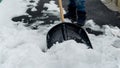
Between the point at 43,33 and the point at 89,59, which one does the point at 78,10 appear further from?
the point at 89,59

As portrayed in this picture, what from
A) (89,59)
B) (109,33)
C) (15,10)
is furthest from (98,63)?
(15,10)

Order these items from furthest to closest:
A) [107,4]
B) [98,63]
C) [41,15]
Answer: [107,4], [41,15], [98,63]

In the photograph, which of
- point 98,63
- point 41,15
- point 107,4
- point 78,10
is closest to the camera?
point 98,63

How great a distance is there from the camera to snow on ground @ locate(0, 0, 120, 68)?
4035 millimetres

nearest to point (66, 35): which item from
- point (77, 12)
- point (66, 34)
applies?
point (66, 34)

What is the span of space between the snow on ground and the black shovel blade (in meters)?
0.24

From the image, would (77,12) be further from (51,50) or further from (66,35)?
(51,50)

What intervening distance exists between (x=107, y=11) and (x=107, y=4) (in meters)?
0.51

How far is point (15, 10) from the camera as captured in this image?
7480 millimetres

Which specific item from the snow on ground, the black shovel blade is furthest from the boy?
the black shovel blade

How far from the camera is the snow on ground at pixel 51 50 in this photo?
159 inches

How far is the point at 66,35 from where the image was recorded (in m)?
4.98

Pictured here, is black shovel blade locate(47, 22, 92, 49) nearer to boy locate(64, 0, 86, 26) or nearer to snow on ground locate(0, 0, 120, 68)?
snow on ground locate(0, 0, 120, 68)

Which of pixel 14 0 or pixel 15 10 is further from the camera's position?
pixel 14 0
